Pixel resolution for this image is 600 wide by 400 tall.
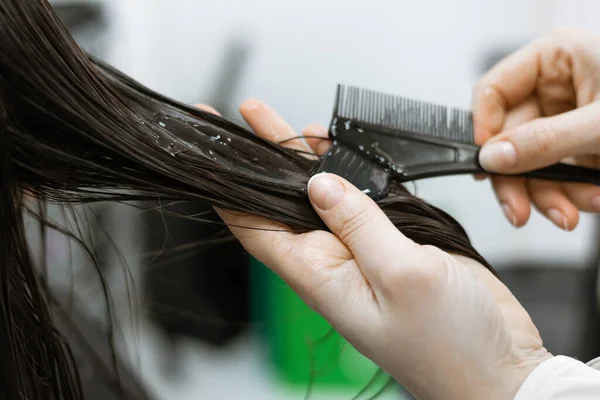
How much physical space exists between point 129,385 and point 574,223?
2.38ft

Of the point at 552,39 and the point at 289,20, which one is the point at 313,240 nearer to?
the point at 552,39

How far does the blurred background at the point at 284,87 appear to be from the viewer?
4.04 ft

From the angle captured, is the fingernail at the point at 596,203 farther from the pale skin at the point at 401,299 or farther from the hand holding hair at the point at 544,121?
the pale skin at the point at 401,299

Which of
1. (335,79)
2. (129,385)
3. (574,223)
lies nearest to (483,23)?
(335,79)

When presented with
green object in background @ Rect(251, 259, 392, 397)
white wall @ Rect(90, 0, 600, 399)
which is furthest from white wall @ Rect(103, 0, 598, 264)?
green object in background @ Rect(251, 259, 392, 397)

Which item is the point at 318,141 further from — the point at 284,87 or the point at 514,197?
the point at 284,87

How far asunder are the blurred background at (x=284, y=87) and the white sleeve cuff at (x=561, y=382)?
26.9 inches

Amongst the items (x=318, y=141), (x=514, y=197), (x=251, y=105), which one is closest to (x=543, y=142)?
(x=514, y=197)

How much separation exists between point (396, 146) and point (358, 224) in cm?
19

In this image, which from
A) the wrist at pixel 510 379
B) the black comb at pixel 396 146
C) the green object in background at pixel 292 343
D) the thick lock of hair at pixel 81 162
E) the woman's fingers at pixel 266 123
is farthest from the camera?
the green object in background at pixel 292 343

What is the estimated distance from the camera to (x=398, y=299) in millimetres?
520

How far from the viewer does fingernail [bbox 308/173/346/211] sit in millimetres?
562

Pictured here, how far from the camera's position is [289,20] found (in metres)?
1.29

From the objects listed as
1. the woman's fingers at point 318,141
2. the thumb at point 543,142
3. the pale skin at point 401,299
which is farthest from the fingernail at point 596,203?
the woman's fingers at point 318,141
